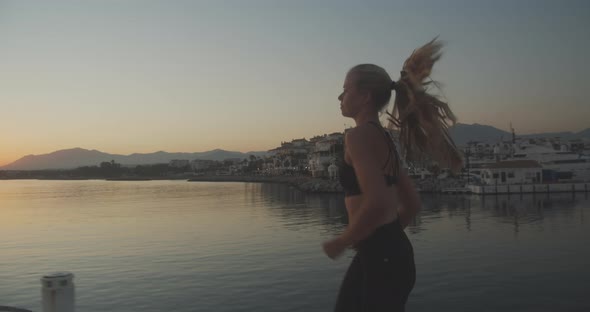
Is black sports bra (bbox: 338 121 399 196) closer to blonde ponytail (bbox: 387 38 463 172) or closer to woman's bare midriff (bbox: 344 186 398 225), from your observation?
woman's bare midriff (bbox: 344 186 398 225)

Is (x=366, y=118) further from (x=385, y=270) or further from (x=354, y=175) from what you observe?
(x=385, y=270)

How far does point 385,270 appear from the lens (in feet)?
6.73

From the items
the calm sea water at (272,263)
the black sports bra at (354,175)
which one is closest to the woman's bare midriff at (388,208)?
the black sports bra at (354,175)

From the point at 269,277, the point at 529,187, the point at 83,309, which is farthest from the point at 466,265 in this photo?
the point at 529,187

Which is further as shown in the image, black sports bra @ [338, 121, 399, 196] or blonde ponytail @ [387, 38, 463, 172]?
blonde ponytail @ [387, 38, 463, 172]

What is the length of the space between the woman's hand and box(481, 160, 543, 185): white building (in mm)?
50553

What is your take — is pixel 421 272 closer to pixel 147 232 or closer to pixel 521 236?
pixel 521 236

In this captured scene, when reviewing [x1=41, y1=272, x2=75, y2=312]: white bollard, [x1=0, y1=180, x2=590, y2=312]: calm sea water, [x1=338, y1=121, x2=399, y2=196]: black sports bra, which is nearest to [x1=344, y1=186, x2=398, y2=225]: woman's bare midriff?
[x1=338, y1=121, x2=399, y2=196]: black sports bra

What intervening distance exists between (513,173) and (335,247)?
171 ft

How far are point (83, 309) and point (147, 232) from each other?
1358cm

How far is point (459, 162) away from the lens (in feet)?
7.66

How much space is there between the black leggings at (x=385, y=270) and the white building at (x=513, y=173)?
165 feet

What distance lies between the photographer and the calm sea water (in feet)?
35.0

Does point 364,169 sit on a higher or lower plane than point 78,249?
higher
